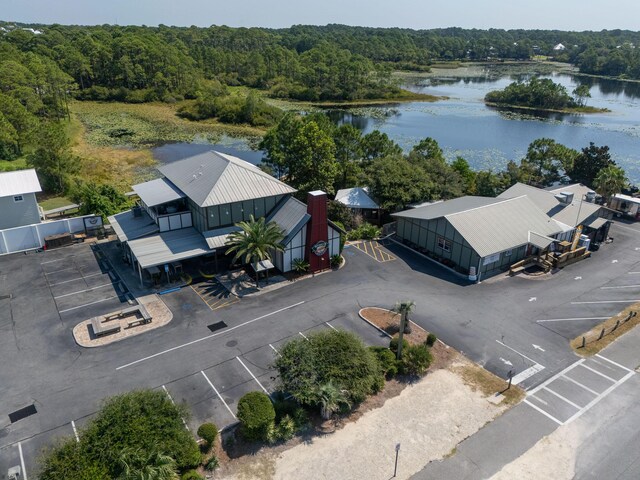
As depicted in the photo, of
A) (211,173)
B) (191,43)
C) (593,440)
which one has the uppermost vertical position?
(191,43)

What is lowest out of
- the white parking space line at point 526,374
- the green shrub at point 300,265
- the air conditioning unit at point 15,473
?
the white parking space line at point 526,374

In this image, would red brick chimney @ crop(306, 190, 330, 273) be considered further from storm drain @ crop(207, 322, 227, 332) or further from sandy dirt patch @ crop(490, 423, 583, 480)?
sandy dirt patch @ crop(490, 423, 583, 480)

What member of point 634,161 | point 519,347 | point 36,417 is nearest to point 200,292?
point 36,417

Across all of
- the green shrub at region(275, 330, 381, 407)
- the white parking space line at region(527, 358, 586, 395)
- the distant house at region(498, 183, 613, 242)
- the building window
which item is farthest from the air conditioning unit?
the distant house at region(498, 183, 613, 242)

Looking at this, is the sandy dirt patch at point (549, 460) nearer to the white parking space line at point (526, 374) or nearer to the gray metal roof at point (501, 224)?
the white parking space line at point (526, 374)

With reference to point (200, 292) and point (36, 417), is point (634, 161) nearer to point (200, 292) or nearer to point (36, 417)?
point (200, 292)

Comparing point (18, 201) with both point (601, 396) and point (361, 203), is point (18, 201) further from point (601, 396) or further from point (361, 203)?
point (601, 396)

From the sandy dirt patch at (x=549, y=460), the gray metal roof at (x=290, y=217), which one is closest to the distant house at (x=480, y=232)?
the gray metal roof at (x=290, y=217)
